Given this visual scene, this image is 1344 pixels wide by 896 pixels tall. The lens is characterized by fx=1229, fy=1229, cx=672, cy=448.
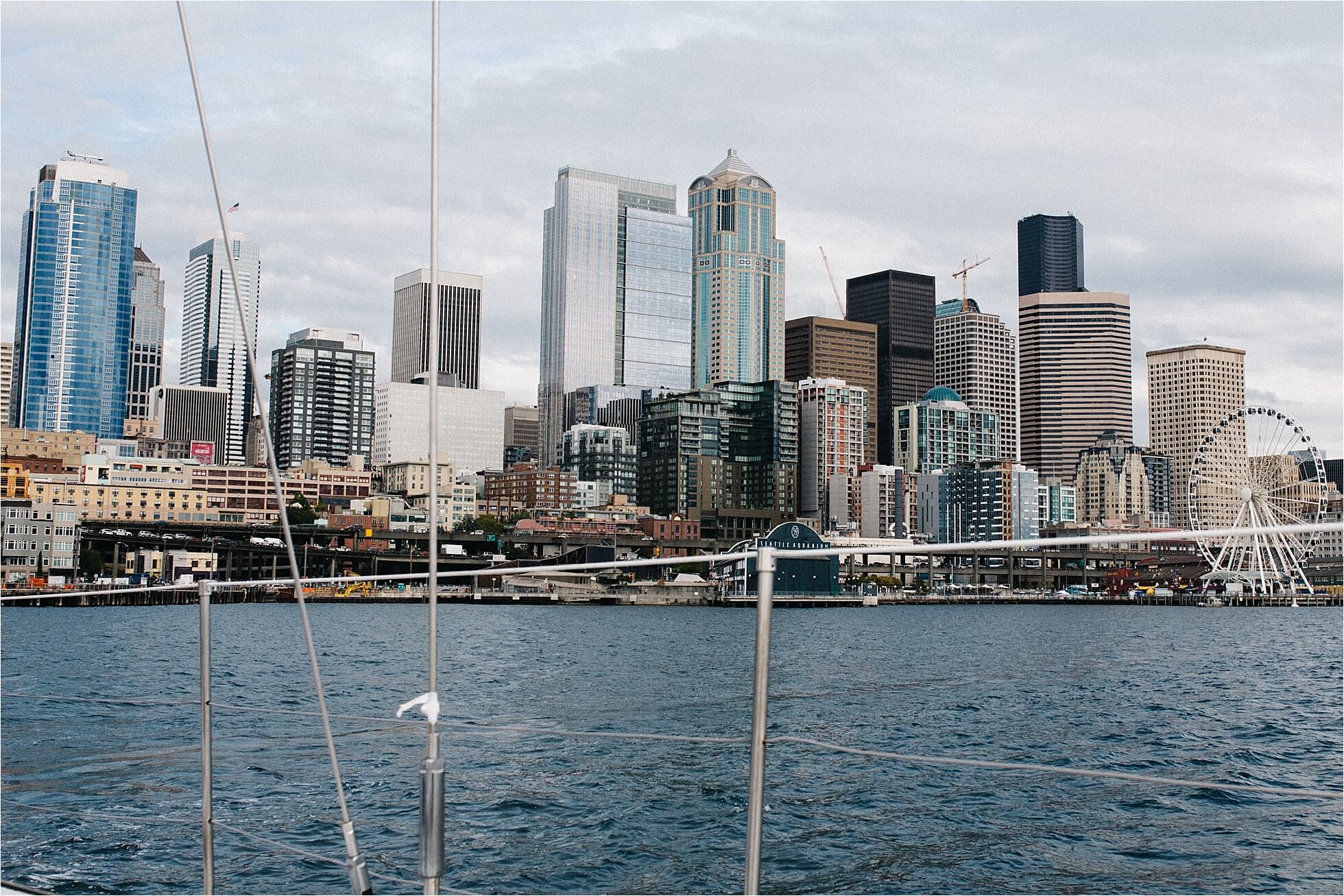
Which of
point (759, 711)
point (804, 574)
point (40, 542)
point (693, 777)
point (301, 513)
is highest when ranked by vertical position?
point (301, 513)

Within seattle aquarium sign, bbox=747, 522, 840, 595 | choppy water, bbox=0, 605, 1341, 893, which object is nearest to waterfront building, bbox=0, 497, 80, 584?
seattle aquarium sign, bbox=747, 522, 840, 595

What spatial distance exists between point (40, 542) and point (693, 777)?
112 m

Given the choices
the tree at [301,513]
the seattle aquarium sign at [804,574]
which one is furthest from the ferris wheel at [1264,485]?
the tree at [301,513]

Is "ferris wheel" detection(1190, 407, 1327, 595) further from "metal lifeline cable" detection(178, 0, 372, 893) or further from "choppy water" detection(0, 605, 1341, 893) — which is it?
"metal lifeline cable" detection(178, 0, 372, 893)

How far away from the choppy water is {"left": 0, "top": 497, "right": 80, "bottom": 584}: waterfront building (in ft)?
229

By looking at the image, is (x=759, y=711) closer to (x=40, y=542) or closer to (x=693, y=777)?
(x=693, y=777)

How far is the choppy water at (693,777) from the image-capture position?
52.7ft

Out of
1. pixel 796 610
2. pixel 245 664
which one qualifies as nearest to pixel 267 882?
pixel 245 664

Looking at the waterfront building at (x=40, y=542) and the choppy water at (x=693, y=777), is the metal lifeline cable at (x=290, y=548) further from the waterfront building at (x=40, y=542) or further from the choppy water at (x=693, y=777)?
the waterfront building at (x=40, y=542)

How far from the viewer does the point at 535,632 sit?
251ft

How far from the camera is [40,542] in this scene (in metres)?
117

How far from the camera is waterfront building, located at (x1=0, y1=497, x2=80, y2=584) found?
11406 centimetres

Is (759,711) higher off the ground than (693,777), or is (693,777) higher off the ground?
(759,711)

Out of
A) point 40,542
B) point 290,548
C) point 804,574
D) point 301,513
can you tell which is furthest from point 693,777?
point 301,513
